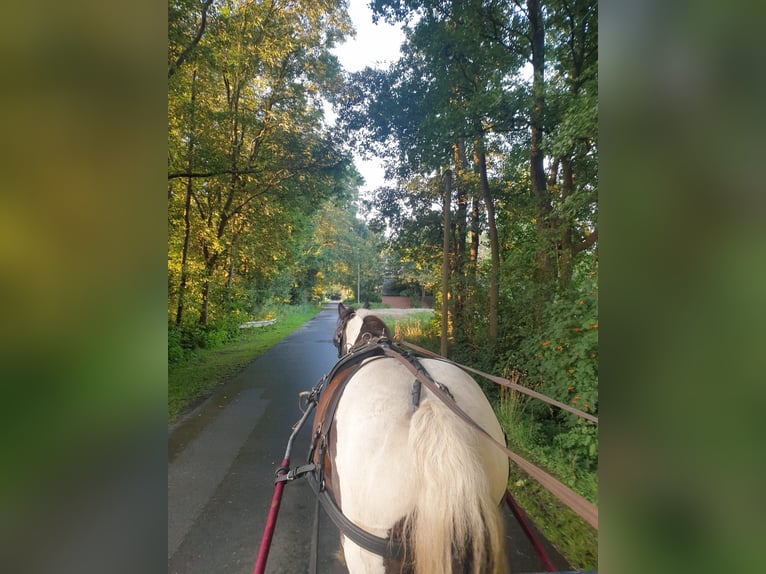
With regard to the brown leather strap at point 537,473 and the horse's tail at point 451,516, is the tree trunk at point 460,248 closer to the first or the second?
the brown leather strap at point 537,473

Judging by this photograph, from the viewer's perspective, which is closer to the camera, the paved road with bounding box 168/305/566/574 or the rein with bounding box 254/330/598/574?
the rein with bounding box 254/330/598/574

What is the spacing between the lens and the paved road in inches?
91.5

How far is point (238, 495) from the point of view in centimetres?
305

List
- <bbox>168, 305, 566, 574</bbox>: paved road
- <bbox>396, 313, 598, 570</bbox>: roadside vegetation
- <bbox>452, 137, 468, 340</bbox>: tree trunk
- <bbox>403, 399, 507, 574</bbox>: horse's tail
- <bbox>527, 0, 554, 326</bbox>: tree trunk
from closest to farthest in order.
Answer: <bbox>403, 399, 507, 574</bbox>: horse's tail < <bbox>168, 305, 566, 574</bbox>: paved road < <bbox>396, 313, 598, 570</bbox>: roadside vegetation < <bbox>527, 0, 554, 326</bbox>: tree trunk < <bbox>452, 137, 468, 340</bbox>: tree trunk

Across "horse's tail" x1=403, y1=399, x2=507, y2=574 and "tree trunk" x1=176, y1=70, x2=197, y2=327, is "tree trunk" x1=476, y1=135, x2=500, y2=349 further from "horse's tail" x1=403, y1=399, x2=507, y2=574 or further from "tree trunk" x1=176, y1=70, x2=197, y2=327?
"tree trunk" x1=176, y1=70, x2=197, y2=327

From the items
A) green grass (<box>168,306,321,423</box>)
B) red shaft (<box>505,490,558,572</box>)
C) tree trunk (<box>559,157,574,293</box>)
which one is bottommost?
A: green grass (<box>168,306,321,423</box>)

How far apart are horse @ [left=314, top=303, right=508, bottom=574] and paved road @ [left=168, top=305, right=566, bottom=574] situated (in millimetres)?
1374

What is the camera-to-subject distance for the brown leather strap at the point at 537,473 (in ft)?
2.25

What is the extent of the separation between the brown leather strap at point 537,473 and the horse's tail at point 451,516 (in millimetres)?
116

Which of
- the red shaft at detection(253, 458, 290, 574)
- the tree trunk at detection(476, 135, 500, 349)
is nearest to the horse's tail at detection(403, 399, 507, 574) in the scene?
the red shaft at detection(253, 458, 290, 574)

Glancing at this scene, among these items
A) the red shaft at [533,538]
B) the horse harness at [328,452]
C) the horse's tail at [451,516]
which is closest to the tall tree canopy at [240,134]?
the horse harness at [328,452]
